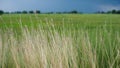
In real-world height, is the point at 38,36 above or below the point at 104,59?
above

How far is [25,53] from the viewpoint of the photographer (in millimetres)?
4090

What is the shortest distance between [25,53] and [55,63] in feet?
2.01

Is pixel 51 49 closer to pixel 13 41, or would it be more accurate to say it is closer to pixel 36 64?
pixel 36 64

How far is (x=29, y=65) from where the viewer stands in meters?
3.96

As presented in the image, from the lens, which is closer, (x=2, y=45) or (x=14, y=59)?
(x=14, y=59)

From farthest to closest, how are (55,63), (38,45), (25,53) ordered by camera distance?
(25,53)
(38,45)
(55,63)

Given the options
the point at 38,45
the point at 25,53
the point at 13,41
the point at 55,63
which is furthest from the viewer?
the point at 13,41

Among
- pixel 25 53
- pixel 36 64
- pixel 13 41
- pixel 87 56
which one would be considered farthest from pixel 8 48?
pixel 87 56

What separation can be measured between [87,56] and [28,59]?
631 millimetres

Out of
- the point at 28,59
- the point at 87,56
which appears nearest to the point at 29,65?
the point at 28,59

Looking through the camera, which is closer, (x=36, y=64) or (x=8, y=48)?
(x=36, y=64)

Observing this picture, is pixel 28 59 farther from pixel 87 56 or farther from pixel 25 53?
pixel 87 56

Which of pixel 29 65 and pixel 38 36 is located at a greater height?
pixel 38 36

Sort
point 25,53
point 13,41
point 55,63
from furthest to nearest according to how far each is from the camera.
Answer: point 13,41 → point 25,53 → point 55,63
